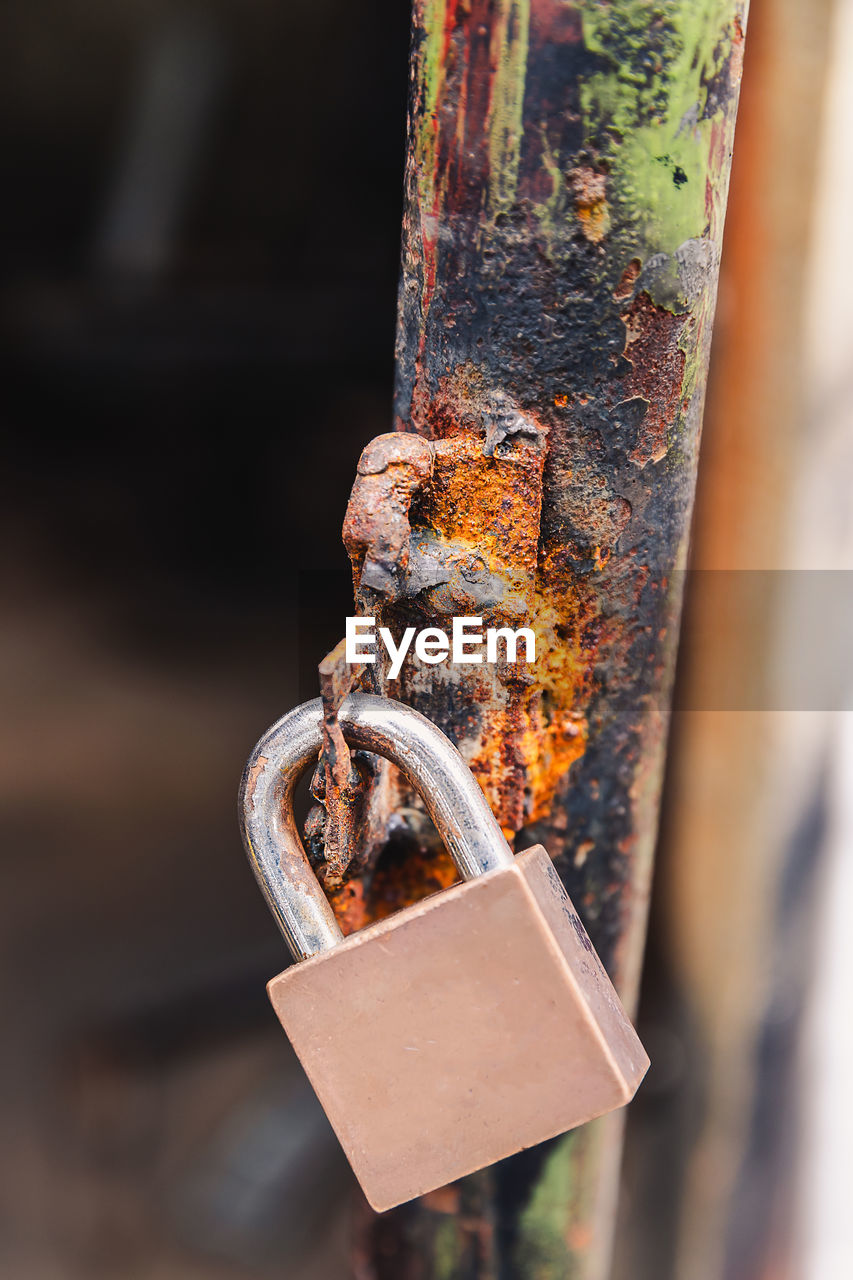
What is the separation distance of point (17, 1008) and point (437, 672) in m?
1.05

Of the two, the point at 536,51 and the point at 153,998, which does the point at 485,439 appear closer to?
the point at 536,51

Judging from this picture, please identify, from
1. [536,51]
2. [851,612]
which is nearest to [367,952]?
[536,51]

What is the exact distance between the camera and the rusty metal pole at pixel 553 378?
34 cm

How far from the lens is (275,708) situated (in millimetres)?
1221

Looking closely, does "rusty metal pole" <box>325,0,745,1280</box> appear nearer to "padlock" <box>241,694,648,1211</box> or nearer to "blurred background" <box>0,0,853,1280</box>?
"padlock" <box>241,694,648,1211</box>

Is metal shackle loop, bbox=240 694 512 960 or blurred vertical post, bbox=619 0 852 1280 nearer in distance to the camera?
metal shackle loop, bbox=240 694 512 960

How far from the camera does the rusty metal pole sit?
1.13ft

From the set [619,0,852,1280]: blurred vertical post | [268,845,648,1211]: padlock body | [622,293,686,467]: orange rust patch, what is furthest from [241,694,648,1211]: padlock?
[619,0,852,1280]: blurred vertical post

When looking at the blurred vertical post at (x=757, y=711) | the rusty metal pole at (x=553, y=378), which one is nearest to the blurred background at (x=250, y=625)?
the blurred vertical post at (x=757, y=711)

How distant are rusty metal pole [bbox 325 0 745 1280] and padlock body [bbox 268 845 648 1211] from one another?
10 centimetres

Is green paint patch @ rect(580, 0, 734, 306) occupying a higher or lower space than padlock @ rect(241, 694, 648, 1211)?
higher

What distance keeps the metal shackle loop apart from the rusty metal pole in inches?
1.3

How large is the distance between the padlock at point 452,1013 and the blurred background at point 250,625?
234 mm

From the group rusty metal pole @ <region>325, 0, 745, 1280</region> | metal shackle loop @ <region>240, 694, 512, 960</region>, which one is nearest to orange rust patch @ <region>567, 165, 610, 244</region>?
rusty metal pole @ <region>325, 0, 745, 1280</region>
